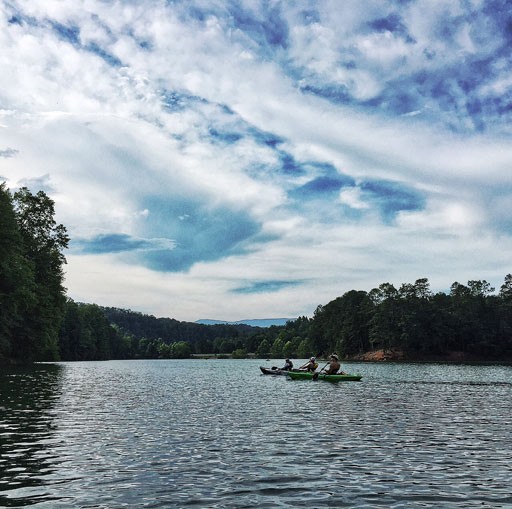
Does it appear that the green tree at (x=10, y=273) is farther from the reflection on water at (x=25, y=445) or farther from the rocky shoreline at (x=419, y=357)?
the rocky shoreline at (x=419, y=357)

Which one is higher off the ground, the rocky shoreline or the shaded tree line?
the shaded tree line

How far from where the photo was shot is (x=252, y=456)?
1500cm

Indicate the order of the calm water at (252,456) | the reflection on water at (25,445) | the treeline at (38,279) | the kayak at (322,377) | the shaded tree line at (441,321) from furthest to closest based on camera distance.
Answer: the shaded tree line at (441,321) → the treeline at (38,279) → the kayak at (322,377) → the reflection on water at (25,445) → the calm water at (252,456)

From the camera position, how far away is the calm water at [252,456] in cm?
1091

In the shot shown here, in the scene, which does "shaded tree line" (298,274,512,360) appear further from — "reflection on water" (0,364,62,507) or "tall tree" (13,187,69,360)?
"reflection on water" (0,364,62,507)

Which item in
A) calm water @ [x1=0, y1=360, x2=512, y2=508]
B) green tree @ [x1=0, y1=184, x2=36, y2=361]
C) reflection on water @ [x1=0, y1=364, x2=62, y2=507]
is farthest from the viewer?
green tree @ [x1=0, y1=184, x2=36, y2=361]

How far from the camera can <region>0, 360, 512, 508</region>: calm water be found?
10.9m

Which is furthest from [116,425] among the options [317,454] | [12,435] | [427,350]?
[427,350]

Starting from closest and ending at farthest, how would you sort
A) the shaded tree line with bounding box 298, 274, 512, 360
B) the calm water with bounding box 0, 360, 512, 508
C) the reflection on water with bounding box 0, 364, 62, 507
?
the calm water with bounding box 0, 360, 512, 508 < the reflection on water with bounding box 0, 364, 62, 507 < the shaded tree line with bounding box 298, 274, 512, 360

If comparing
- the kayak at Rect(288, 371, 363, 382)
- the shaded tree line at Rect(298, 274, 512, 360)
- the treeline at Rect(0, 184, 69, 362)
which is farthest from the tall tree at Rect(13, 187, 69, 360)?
the shaded tree line at Rect(298, 274, 512, 360)

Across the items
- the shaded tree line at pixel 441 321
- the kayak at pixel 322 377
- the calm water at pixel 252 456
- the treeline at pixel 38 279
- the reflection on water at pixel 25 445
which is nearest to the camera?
the calm water at pixel 252 456

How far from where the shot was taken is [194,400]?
106ft

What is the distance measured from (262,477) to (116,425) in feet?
32.7

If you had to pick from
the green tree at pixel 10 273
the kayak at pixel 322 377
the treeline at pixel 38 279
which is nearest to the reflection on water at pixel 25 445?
the kayak at pixel 322 377
